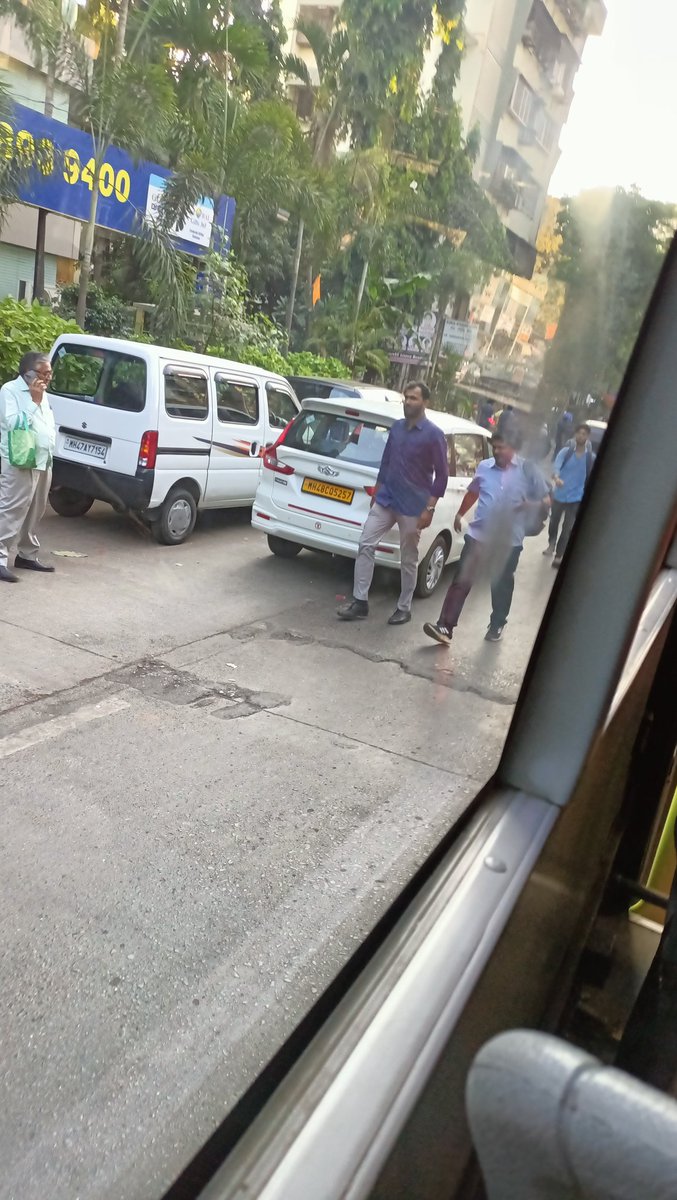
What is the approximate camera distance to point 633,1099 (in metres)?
0.47

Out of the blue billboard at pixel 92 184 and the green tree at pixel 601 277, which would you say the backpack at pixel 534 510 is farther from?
the blue billboard at pixel 92 184

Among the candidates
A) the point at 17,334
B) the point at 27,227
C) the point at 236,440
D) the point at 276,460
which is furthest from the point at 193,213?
the point at 17,334

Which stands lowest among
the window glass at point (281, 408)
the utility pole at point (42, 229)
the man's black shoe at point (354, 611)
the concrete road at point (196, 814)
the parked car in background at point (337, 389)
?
→ the concrete road at point (196, 814)

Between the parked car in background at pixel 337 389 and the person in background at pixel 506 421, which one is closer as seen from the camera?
the person in background at pixel 506 421

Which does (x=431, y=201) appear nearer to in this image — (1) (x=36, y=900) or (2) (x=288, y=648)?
(2) (x=288, y=648)

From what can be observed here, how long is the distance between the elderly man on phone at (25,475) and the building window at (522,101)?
247 centimetres

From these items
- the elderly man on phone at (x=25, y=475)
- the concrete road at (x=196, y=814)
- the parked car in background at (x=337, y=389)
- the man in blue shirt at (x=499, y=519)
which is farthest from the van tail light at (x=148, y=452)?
the man in blue shirt at (x=499, y=519)

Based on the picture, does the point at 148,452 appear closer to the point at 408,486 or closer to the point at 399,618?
the point at 399,618

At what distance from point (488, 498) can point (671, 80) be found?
2.09ft

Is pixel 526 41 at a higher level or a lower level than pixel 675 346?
higher

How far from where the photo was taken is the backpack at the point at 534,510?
1.33 m

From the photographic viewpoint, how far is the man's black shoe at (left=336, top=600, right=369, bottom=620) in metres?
1.92

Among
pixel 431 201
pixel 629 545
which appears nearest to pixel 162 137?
pixel 431 201

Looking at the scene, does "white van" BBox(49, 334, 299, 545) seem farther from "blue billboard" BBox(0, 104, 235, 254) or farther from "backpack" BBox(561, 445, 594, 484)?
"backpack" BBox(561, 445, 594, 484)
